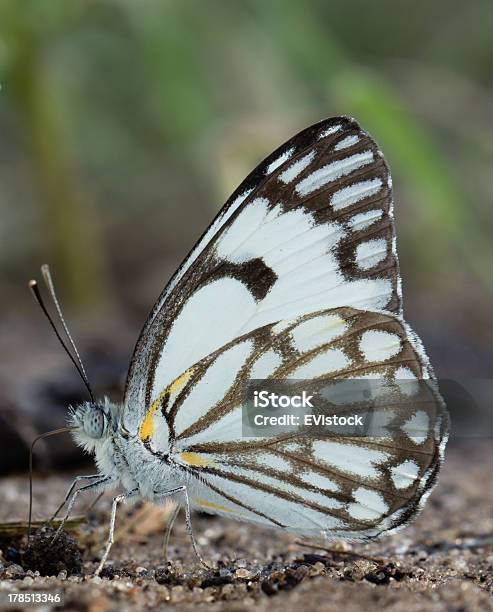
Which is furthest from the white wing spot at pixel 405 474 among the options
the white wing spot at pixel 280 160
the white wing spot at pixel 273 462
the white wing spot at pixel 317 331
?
the white wing spot at pixel 280 160

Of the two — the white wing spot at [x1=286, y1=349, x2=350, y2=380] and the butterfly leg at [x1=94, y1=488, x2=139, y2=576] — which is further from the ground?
the white wing spot at [x1=286, y1=349, x2=350, y2=380]

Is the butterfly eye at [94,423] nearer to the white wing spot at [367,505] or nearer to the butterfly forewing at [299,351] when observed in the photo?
the butterfly forewing at [299,351]

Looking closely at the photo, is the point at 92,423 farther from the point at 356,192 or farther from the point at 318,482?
the point at 356,192

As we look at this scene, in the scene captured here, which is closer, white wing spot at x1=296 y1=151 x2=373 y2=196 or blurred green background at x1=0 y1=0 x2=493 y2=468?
white wing spot at x1=296 y1=151 x2=373 y2=196

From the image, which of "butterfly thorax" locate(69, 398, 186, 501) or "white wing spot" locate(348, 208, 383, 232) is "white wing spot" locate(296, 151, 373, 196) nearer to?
"white wing spot" locate(348, 208, 383, 232)

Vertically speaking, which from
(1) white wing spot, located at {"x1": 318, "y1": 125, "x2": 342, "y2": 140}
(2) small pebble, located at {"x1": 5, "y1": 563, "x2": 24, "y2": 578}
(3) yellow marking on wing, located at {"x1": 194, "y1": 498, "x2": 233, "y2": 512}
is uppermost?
(1) white wing spot, located at {"x1": 318, "y1": 125, "x2": 342, "y2": 140}

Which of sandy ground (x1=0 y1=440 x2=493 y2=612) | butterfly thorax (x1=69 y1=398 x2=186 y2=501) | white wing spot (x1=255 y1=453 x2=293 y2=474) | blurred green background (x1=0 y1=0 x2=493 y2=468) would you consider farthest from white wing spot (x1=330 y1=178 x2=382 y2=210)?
blurred green background (x1=0 y1=0 x2=493 y2=468)

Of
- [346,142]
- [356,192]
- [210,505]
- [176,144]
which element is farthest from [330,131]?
[176,144]
